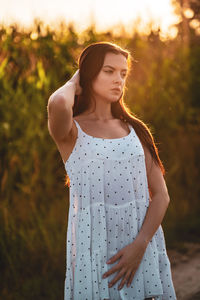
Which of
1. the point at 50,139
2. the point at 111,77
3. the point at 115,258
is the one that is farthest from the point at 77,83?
the point at 50,139

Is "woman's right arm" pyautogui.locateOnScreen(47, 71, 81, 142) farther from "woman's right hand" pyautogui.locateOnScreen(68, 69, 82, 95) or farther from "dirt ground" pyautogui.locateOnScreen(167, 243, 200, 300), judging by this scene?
"dirt ground" pyautogui.locateOnScreen(167, 243, 200, 300)

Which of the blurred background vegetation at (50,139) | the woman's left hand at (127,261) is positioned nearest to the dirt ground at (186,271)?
the blurred background vegetation at (50,139)

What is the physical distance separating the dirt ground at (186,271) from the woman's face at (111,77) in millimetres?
2193

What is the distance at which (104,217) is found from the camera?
1944 mm

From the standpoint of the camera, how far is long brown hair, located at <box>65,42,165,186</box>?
2090 mm

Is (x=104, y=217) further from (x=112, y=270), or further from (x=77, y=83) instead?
(x=77, y=83)

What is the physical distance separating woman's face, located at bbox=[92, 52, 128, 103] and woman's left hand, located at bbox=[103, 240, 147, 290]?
0.75 m

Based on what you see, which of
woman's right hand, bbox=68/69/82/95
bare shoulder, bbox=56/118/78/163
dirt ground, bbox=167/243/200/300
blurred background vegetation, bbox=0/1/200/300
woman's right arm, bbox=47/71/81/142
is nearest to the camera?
woman's right arm, bbox=47/71/81/142

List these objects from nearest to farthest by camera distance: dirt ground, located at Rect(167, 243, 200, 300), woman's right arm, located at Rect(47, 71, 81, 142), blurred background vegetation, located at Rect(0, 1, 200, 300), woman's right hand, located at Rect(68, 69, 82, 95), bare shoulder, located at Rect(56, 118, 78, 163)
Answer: woman's right arm, located at Rect(47, 71, 81, 142)
bare shoulder, located at Rect(56, 118, 78, 163)
woman's right hand, located at Rect(68, 69, 82, 95)
dirt ground, located at Rect(167, 243, 200, 300)
blurred background vegetation, located at Rect(0, 1, 200, 300)

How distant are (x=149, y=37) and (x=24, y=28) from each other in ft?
6.97

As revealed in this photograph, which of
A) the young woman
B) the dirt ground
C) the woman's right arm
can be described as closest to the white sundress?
the young woman

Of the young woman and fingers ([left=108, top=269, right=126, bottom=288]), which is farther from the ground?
the young woman

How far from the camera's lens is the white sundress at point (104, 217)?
1916 mm

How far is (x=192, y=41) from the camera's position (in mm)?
6719
